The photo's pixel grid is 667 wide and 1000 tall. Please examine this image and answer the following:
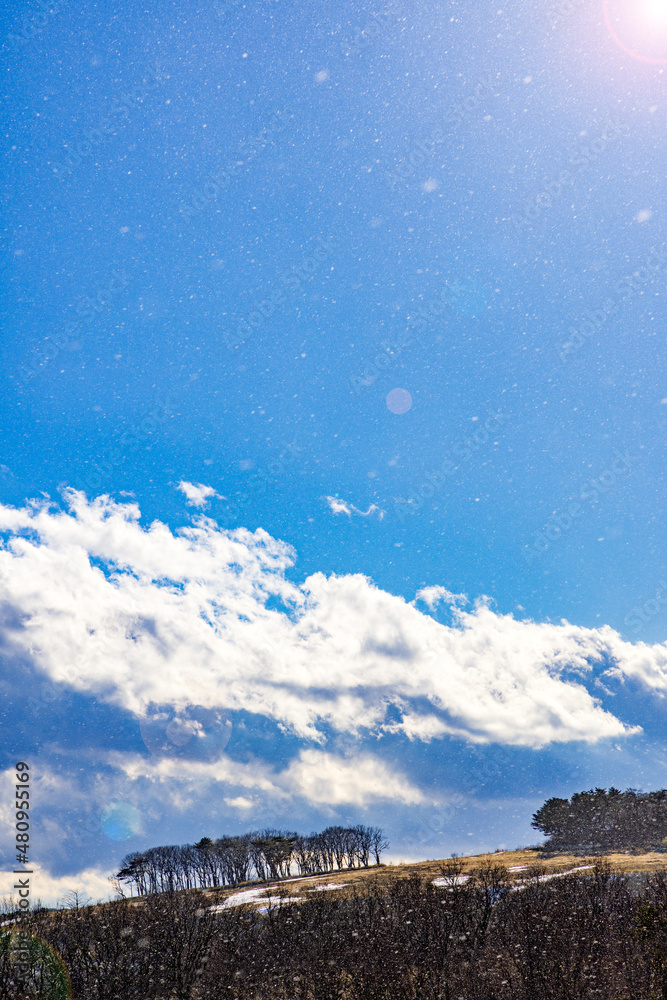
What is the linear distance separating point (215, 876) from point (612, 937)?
10662 centimetres

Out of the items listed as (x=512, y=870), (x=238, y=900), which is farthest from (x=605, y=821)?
(x=238, y=900)

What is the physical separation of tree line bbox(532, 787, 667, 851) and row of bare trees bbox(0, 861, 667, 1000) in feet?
199

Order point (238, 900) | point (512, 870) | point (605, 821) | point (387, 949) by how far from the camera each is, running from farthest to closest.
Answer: point (605, 821) → point (238, 900) → point (512, 870) → point (387, 949)

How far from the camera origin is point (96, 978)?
23781mm

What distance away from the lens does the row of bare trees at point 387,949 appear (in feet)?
68.2

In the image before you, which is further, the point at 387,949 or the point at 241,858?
the point at 241,858

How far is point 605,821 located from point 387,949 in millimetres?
83409

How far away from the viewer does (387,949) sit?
27453 millimetres

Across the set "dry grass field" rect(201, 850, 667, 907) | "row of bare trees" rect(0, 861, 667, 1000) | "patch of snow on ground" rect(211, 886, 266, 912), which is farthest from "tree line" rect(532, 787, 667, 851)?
"row of bare trees" rect(0, 861, 667, 1000)

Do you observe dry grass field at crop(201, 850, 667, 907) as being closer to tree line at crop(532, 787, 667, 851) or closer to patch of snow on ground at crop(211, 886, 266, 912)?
patch of snow on ground at crop(211, 886, 266, 912)

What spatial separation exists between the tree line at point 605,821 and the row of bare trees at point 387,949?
60.7 meters

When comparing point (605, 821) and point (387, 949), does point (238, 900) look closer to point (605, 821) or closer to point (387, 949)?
point (387, 949)

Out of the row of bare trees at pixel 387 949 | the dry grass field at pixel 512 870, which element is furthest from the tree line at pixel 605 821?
the row of bare trees at pixel 387 949

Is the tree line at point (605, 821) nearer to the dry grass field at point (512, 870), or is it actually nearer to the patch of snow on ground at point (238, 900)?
the dry grass field at point (512, 870)
